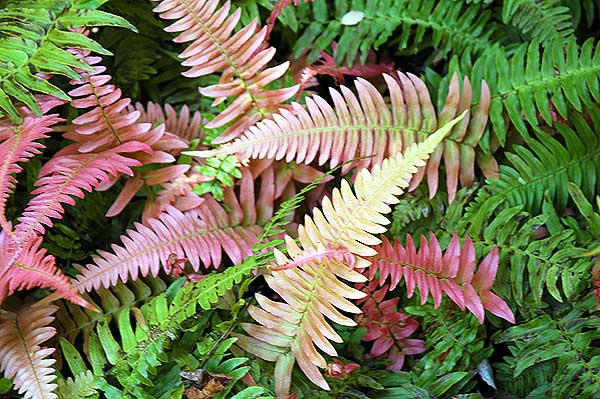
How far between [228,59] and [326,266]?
2.57 feet

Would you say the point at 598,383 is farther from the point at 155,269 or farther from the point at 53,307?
the point at 53,307

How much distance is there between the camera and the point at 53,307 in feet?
5.77

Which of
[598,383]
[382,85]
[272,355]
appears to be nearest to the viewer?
[598,383]

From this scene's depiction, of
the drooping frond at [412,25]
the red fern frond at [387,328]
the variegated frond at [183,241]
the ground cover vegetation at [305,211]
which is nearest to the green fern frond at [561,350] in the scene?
the ground cover vegetation at [305,211]

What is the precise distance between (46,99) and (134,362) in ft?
2.80

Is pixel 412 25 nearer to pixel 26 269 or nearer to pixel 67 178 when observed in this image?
pixel 67 178

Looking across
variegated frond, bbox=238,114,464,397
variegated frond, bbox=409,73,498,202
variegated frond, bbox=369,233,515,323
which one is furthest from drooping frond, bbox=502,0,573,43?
variegated frond, bbox=369,233,515,323

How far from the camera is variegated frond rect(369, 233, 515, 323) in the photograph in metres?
1.61

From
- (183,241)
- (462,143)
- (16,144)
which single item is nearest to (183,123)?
(183,241)

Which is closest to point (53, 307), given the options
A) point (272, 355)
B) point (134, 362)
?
point (134, 362)

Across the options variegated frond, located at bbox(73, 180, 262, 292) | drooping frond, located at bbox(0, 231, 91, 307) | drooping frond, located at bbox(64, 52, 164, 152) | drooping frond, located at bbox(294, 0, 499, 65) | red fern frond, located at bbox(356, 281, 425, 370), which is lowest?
red fern frond, located at bbox(356, 281, 425, 370)

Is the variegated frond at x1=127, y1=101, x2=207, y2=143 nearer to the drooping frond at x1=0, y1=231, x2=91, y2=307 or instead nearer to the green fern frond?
the drooping frond at x1=0, y1=231, x2=91, y2=307

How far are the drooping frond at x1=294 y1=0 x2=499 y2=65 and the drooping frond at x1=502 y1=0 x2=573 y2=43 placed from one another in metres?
0.13

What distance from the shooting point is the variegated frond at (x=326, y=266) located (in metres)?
1.52
